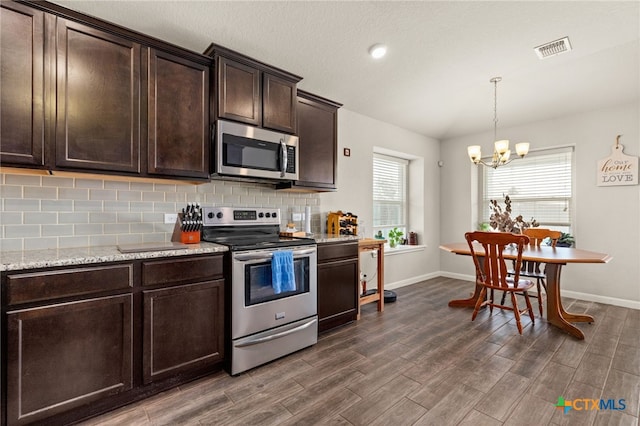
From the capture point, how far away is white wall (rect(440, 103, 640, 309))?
3680mm

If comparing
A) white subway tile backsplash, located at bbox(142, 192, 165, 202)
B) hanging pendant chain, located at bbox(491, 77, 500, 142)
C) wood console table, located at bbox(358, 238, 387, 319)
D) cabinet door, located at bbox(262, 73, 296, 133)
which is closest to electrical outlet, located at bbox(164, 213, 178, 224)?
white subway tile backsplash, located at bbox(142, 192, 165, 202)

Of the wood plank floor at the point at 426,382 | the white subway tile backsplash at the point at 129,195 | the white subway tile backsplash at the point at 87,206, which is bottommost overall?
the wood plank floor at the point at 426,382

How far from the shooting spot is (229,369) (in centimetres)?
221

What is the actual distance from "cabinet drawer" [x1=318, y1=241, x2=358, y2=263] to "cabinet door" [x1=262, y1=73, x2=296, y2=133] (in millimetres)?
1162

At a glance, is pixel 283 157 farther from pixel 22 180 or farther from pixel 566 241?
pixel 566 241

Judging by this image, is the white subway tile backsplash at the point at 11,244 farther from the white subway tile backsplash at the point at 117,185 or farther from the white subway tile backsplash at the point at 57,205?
the white subway tile backsplash at the point at 117,185

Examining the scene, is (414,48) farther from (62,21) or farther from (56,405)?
(56,405)

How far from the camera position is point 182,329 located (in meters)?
2.02

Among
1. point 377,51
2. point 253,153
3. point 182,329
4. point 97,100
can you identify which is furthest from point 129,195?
point 377,51

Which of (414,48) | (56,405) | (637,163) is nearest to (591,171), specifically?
(637,163)

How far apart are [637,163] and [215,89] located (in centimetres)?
479

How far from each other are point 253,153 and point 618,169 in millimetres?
4402

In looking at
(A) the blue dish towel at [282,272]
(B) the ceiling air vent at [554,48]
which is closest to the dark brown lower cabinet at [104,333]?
(A) the blue dish towel at [282,272]

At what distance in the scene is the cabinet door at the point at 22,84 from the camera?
5.47 feet
